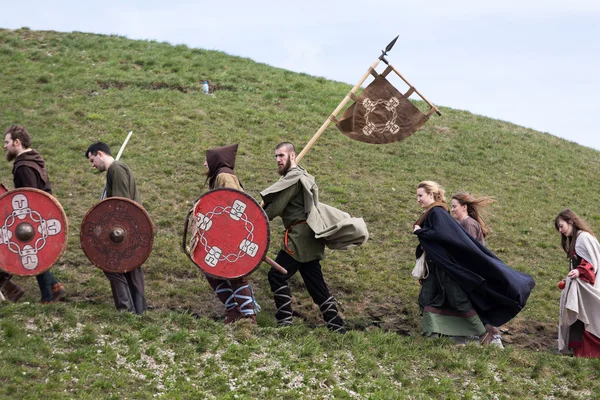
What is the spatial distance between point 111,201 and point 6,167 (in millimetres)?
6449

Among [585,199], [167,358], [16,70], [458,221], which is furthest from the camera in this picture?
[16,70]

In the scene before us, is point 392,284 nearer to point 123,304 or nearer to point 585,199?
point 123,304

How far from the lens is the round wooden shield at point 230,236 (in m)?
7.88

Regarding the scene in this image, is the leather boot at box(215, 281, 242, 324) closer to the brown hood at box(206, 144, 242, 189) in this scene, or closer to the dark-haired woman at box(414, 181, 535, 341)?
the brown hood at box(206, 144, 242, 189)

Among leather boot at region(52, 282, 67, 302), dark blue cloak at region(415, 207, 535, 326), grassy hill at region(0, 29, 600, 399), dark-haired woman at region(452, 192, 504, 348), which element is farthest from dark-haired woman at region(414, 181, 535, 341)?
leather boot at region(52, 282, 67, 302)

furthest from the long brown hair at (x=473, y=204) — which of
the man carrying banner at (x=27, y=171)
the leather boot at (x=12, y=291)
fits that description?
the leather boot at (x=12, y=291)

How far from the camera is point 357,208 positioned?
46.4 ft

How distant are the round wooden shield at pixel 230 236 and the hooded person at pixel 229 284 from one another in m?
0.39

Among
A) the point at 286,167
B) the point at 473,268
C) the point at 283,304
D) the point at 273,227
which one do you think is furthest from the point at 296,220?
the point at 273,227

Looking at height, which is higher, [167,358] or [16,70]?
[16,70]

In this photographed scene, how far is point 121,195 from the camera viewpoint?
330 inches

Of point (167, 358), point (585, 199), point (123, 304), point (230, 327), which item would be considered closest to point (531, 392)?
point (230, 327)

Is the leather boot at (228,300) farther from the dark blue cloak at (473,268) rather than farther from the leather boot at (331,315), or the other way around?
the dark blue cloak at (473,268)

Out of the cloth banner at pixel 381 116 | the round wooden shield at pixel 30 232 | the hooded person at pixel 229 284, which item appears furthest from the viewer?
the cloth banner at pixel 381 116
